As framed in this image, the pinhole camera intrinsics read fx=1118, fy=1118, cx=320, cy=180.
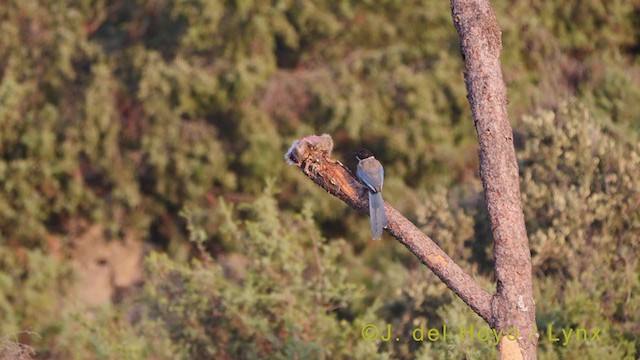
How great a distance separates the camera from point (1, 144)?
1205 cm

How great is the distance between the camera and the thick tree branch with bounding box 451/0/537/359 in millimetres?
5422

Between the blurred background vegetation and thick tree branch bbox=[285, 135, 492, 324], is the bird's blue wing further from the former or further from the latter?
the blurred background vegetation

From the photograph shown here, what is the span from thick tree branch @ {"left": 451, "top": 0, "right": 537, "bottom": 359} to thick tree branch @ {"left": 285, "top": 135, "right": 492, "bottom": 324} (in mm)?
116

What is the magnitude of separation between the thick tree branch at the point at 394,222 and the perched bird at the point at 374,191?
0.05 metres

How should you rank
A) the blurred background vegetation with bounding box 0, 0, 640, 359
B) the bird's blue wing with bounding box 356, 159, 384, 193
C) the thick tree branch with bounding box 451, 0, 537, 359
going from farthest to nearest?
1. the blurred background vegetation with bounding box 0, 0, 640, 359
2. the bird's blue wing with bounding box 356, 159, 384, 193
3. the thick tree branch with bounding box 451, 0, 537, 359

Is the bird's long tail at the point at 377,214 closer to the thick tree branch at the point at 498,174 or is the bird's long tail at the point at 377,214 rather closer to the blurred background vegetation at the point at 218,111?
the thick tree branch at the point at 498,174

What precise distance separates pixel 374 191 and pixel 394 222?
19 centimetres

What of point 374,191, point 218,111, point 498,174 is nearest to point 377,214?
point 374,191

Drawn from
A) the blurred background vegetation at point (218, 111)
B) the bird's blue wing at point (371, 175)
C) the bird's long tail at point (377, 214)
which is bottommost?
the bird's long tail at point (377, 214)

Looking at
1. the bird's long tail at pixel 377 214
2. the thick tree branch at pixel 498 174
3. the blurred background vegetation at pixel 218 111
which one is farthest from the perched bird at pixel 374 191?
the blurred background vegetation at pixel 218 111

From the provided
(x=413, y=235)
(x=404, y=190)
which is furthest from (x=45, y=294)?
(x=413, y=235)

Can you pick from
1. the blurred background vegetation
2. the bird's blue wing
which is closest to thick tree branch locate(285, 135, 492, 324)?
the bird's blue wing

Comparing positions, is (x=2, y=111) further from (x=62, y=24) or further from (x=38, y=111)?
(x=62, y=24)

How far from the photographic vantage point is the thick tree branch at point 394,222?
548 centimetres
